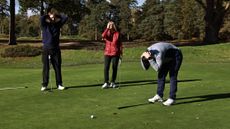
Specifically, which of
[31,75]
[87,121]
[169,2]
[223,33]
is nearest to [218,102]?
[87,121]

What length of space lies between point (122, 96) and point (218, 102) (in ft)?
8.60

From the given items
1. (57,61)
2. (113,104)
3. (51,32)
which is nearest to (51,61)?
(57,61)

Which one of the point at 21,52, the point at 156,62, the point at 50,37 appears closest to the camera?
the point at 156,62

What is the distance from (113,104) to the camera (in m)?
12.1

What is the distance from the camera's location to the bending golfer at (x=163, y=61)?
37.5 feet

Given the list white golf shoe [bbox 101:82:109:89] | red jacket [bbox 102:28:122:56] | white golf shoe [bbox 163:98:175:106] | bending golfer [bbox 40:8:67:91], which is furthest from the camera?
red jacket [bbox 102:28:122:56]

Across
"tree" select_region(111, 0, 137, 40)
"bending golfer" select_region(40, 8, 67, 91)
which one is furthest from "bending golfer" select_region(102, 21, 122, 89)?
"tree" select_region(111, 0, 137, 40)

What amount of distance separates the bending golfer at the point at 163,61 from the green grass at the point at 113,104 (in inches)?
13.4

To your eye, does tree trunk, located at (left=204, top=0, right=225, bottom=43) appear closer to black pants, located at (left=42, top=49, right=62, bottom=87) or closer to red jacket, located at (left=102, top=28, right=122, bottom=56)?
red jacket, located at (left=102, top=28, right=122, bottom=56)

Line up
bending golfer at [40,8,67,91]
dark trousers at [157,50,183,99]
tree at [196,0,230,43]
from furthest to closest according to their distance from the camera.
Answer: tree at [196,0,230,43], bending golfer at [40,8,67,91], dark trousers at [157,50,183,99]

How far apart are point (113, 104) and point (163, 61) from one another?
1.63 m

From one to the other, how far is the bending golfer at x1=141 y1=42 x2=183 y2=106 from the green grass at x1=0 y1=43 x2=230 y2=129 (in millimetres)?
340

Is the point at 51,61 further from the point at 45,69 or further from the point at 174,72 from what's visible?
the point at 174,72

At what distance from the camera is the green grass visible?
975 cm
